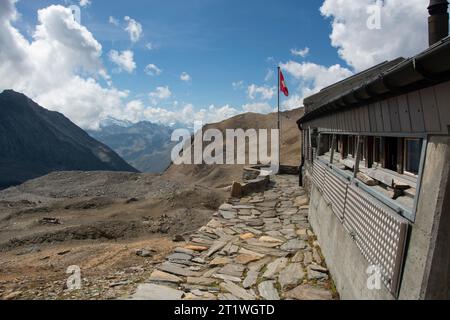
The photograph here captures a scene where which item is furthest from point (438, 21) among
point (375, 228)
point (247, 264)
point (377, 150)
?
point (247, 264)

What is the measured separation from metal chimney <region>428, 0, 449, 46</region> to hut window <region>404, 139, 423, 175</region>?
251 cm

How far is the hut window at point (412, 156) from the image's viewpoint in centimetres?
398

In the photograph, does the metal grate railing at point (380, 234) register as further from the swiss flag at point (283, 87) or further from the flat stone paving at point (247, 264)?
the swiss flag at point (283, 87)

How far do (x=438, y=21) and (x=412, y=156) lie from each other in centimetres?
293

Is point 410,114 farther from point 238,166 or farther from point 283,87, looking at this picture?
point 238,166

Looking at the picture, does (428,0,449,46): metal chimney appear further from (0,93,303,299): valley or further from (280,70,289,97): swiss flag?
(280,70,289,97): swiss flag

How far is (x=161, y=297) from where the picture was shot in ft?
19.2

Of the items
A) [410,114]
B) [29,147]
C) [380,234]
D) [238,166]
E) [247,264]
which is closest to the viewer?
[410,114]

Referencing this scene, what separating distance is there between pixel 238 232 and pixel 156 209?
10.6m

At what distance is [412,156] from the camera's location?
4.19m

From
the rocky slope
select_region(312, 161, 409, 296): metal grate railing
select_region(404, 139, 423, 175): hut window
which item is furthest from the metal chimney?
the rocky slope

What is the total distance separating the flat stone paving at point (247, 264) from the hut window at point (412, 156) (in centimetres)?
246

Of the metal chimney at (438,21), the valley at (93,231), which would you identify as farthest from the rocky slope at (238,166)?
the metal chimney at (438,21)

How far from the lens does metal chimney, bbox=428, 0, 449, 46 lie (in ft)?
18.9
